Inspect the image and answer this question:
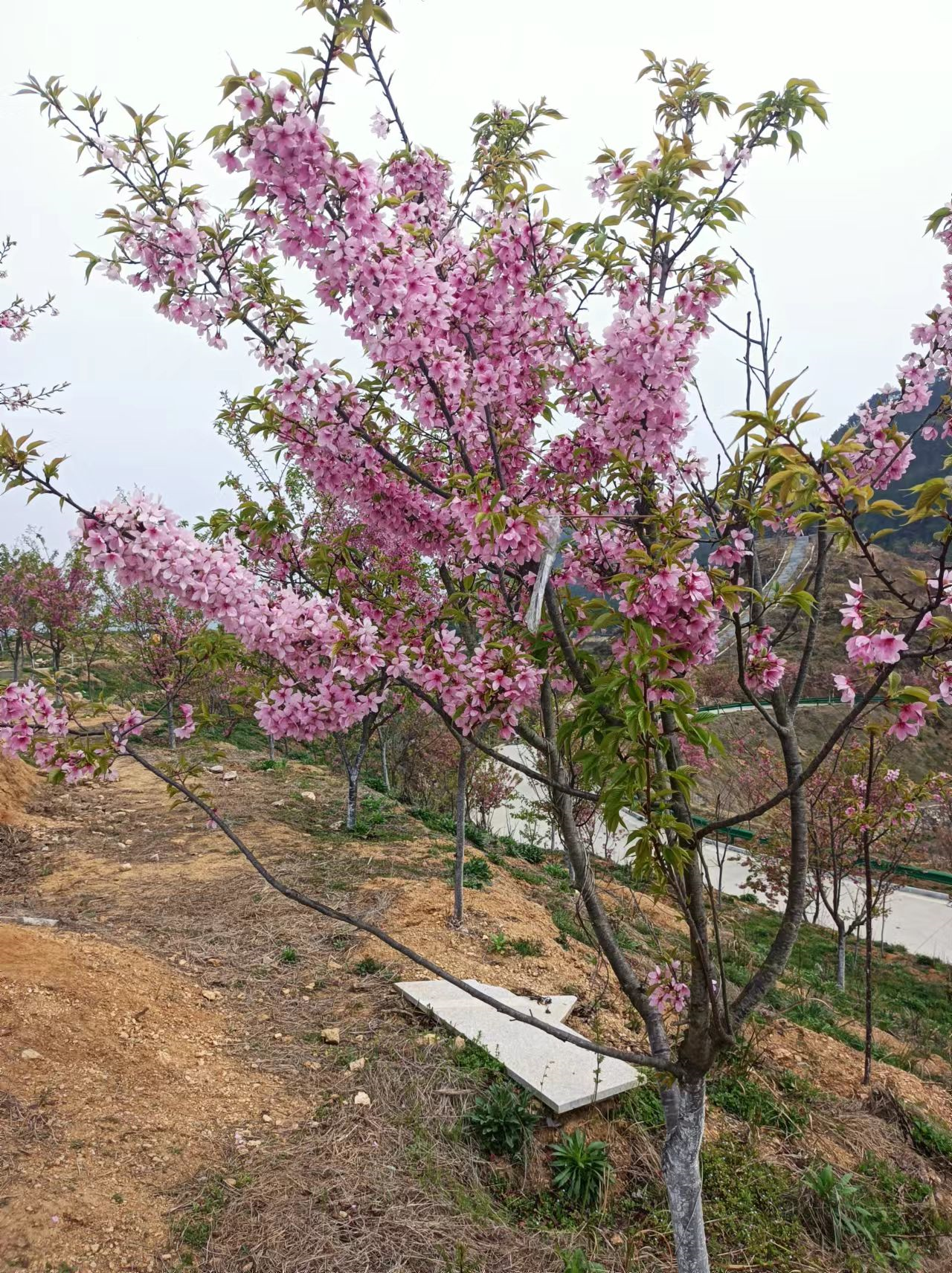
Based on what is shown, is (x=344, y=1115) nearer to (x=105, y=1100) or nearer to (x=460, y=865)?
(x=105, y=1100)

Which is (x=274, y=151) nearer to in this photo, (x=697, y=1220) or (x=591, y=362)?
(x=591, y=362)

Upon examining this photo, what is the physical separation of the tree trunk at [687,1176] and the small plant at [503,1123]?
119 centimetres

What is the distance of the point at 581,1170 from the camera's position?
11.1 ft

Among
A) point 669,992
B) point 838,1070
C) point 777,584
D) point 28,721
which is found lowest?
point 838,1070

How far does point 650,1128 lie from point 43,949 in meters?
3.86

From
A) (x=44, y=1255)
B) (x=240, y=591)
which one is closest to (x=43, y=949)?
(x=44, y=1255)

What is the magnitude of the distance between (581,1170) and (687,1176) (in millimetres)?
1152

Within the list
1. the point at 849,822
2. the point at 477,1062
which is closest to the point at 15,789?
the point at 477,1062

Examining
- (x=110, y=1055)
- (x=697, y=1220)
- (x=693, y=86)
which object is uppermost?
(x=693, y=86)

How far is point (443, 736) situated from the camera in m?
13.3

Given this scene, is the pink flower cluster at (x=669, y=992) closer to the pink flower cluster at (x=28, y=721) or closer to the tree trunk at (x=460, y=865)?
the pink flower cluster at (x=28, y=721)


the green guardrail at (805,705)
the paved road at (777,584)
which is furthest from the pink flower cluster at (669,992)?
the green guardrail at (805,705)

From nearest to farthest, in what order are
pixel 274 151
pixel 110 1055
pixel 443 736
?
pixel 274 151, pixel 110 1055, pixel 443 736

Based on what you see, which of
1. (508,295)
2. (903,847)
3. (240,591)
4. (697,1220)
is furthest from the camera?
(903,847)
